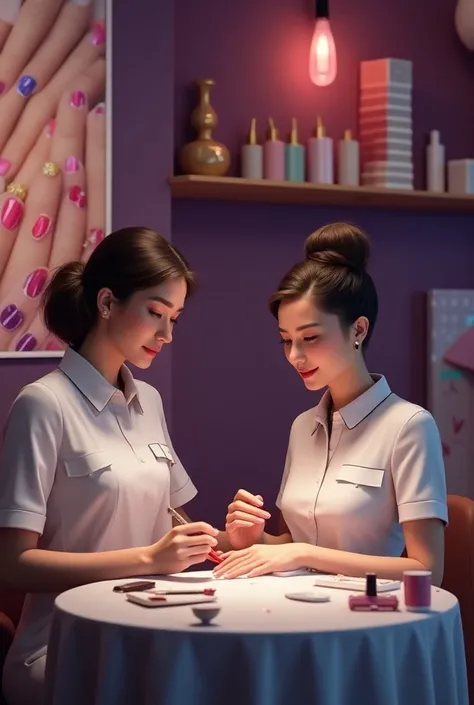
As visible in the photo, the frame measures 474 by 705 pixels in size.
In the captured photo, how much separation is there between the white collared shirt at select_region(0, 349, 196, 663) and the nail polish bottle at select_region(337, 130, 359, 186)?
1545 mm

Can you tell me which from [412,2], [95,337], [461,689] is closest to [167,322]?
[95,337]

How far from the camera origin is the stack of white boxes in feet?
13.6

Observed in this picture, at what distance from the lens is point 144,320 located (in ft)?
9.12

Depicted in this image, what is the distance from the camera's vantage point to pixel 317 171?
407 centimetres

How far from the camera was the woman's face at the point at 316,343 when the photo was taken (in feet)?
9.01

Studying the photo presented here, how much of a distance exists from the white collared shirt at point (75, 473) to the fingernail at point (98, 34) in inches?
43.5

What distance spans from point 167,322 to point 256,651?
39.1 inches

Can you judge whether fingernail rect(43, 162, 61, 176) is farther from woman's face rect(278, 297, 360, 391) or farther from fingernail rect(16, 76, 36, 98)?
woman's face rect(278, 297, 360, 391)

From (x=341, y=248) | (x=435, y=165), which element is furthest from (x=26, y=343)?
(x=435, y=165)

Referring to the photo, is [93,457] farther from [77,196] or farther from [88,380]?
[77,196]

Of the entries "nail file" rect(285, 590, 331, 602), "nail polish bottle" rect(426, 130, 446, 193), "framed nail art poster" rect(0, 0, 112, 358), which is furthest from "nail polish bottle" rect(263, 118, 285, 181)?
"nail file" rect(285, 590, 331, 602)

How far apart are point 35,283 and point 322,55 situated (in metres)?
1.36

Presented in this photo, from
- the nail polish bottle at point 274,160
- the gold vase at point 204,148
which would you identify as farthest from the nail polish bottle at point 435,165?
the gold vase at point 204,148

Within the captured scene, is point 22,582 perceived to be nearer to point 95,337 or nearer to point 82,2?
point 95,337
